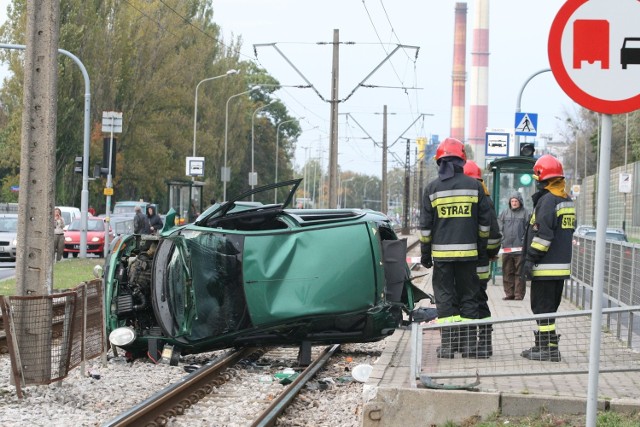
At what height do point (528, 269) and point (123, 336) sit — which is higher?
point (528, 269)

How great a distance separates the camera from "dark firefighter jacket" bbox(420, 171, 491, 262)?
9852 mm

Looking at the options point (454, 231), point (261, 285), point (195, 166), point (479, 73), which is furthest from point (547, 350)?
point (479, 73)

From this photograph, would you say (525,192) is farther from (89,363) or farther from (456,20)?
(456,20)

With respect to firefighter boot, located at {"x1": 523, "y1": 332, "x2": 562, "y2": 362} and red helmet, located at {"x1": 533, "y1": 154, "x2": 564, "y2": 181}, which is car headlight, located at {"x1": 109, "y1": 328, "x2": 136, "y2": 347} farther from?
red helmet, located at {"x1": 533, "y1": 154, "x2": 564, "y2": 181}

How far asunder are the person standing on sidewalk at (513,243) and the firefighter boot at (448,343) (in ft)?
29.0

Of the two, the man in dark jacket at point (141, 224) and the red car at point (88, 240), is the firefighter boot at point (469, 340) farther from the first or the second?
the red car at point (88, 240)

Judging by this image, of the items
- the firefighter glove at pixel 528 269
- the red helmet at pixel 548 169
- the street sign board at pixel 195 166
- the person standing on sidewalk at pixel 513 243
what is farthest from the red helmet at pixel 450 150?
the street sign board at pixel 195 166

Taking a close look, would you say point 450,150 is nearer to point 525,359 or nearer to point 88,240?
point 525,359

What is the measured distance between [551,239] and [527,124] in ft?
53.7

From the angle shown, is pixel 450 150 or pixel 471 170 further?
pixel 471 170

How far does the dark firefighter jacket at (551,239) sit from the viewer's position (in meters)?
9.84

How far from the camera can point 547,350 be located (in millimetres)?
9078

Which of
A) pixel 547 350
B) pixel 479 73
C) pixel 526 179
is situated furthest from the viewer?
pixel 479 73

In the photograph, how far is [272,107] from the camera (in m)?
117
